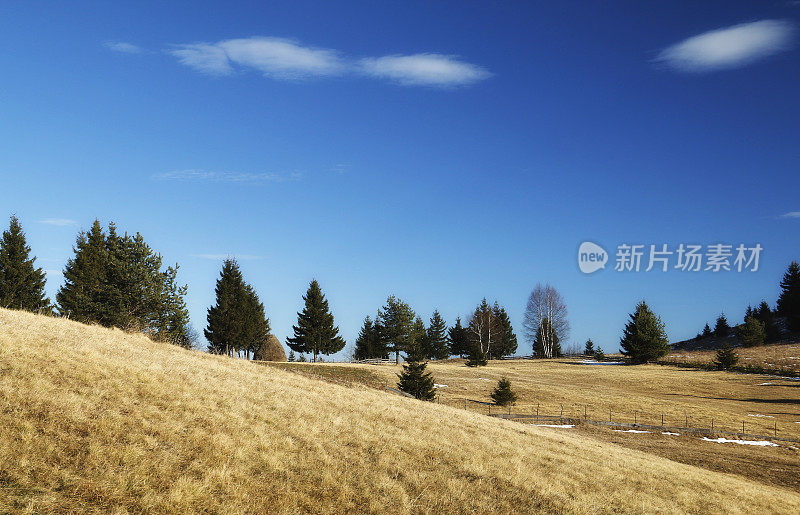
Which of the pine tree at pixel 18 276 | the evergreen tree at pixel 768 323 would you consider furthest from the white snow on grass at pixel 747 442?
the evergreen tree at pixel 768 323

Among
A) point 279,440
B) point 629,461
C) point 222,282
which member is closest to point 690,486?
point 629,461

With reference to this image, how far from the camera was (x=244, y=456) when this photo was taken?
11.6 meters

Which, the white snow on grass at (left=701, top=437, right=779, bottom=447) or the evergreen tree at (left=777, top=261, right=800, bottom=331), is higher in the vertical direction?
the evergreen tree at (left=777, top=261, right=800, bottom=331)

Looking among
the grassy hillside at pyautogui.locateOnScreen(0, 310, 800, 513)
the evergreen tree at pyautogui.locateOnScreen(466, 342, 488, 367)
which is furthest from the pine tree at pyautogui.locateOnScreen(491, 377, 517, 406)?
the evergreen tree at pyautogui.locateOnScreen(466, 342, 488, 367)

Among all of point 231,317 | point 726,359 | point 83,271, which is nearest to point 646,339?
point 726,359

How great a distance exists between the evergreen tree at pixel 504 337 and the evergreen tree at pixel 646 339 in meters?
28.4

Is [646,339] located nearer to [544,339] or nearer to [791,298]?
[544,339]

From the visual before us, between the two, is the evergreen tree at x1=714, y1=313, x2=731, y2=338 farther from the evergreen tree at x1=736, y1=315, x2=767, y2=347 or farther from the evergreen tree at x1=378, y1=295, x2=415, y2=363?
the evergreen tree at x1=378, y1=295, x2=415, y2=363

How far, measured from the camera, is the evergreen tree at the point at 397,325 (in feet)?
247

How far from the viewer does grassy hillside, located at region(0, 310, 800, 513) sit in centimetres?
910

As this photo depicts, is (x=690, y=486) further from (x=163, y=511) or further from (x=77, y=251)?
(x=77, y=251)

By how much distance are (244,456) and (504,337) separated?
10160cm

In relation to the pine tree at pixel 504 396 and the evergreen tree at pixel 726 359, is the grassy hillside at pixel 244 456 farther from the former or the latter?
the evergreen tree at pixel 726 359

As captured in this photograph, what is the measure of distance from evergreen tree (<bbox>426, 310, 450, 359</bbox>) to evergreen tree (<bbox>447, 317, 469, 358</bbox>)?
2.31 meters
